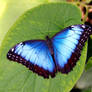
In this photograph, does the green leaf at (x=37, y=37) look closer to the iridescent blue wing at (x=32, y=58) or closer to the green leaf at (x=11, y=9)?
the iridescent blue wing at (x=32, y=58)

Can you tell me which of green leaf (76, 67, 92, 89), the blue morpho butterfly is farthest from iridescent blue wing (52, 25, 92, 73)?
green leaf (76, 67, 92, 89)

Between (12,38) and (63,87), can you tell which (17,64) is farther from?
(63,87)

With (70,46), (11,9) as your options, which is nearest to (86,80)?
(70,46)

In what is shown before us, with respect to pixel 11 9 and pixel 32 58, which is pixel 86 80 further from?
pixel 11 9

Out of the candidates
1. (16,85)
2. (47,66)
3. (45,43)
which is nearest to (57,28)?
(45,43)

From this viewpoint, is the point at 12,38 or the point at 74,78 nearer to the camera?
the point at 74,78

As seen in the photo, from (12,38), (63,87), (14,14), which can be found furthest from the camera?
(14,14)

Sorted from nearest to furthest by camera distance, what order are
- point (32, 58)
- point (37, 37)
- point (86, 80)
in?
point (32, 58), point (37, 37), point (86, 80)
